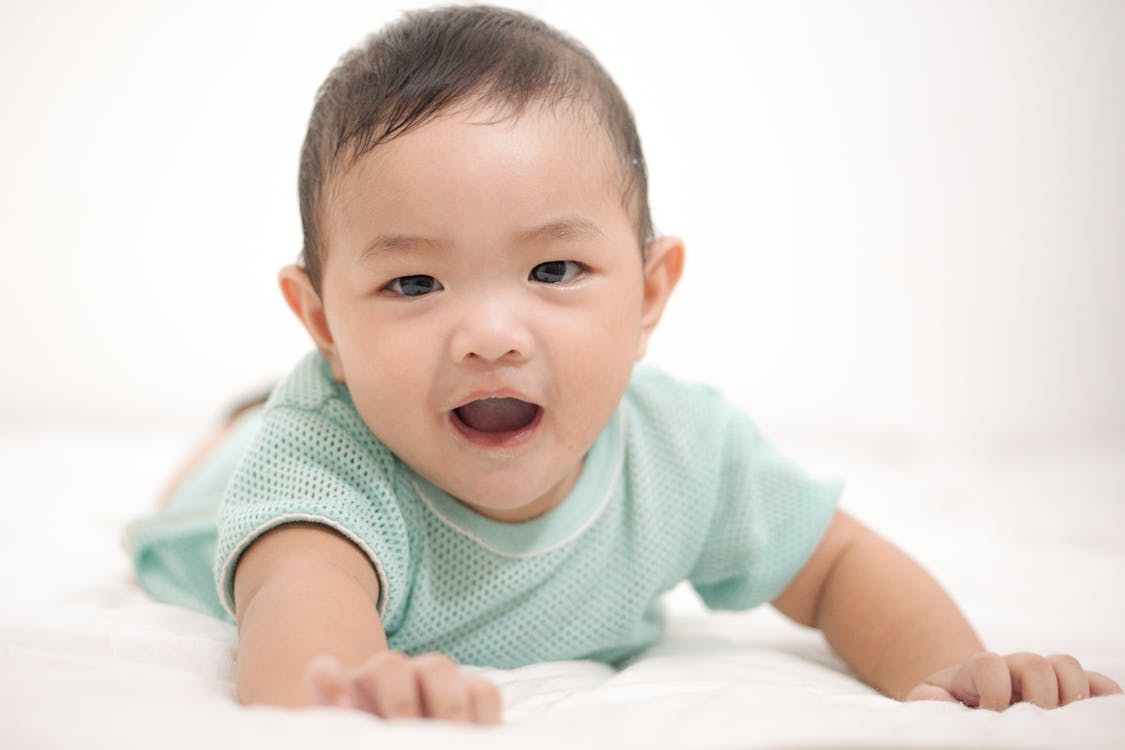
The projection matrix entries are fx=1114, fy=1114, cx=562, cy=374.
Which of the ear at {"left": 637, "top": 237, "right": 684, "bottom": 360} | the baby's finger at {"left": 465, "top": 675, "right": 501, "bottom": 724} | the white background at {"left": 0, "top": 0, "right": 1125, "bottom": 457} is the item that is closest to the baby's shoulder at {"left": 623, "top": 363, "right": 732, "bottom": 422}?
the ear at {"left": 637, "top": 237, "right": 684, "bottom": 360}

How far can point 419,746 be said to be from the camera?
0.51 meters

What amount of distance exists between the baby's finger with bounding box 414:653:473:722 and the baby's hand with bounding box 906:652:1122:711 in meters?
0.39

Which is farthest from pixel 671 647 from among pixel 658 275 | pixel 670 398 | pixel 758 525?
pixel 658 275

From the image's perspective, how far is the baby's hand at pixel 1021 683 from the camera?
77 cm

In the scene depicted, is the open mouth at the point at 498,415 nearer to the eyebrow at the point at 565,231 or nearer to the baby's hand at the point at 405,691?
the eyebrow at the point at 565,231

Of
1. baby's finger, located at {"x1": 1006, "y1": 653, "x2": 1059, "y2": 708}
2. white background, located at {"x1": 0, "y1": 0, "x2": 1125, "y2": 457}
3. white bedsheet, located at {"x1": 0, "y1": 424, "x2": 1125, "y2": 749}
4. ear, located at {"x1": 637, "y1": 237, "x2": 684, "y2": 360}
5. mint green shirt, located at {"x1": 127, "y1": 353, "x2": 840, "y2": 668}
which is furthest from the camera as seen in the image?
white background, located at {"x1": 0, "y1": 0, "x2": 1125, "y2": 457}

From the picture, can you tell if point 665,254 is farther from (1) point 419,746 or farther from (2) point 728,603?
(1) point 419,746

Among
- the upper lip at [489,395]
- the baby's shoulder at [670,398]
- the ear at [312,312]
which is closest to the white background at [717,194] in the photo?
the baby's shoulder at [670,398]

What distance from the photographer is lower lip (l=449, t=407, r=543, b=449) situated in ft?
2.82

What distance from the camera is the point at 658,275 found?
3.37 ft

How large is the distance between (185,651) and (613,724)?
1.28 feet

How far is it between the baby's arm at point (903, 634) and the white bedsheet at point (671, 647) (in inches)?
1.4

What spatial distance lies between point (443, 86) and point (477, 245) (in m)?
0.13

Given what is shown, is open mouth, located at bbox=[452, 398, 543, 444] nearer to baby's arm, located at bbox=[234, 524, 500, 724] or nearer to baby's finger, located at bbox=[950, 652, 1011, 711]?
baby's arm, located at bbox=[234, 524, 500, 724]
